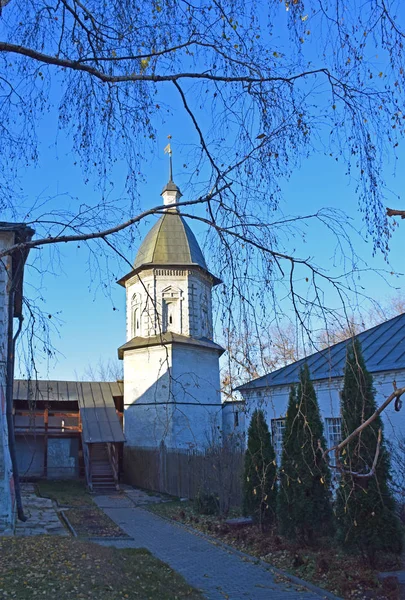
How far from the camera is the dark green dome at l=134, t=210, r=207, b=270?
27.2 metres

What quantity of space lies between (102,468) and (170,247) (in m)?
11.0

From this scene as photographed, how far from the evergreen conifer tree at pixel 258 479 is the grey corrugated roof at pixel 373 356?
3.78 feet

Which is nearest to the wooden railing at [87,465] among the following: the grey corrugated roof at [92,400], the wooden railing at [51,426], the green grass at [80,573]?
the grey corrugated roof at [92,400]

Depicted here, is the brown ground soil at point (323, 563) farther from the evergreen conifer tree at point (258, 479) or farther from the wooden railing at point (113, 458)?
the wooden railing at point (113, 458)

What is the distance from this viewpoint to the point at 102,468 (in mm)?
25125

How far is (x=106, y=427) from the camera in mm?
25438

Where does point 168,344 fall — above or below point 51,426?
above

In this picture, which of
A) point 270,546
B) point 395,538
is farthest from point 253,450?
point 395,538

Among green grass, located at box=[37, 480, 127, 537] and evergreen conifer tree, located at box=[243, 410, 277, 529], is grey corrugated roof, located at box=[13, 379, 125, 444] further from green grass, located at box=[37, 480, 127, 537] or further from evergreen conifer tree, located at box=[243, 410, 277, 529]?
evergreen conifer tree, located at box=[243, 410, 277, 529]

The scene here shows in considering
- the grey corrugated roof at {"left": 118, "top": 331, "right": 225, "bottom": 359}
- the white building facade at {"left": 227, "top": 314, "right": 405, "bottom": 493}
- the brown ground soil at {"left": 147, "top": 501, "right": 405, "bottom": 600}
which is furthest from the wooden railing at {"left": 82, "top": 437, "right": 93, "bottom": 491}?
the brown ground soil at {"left": 147, "top": 501, "right": 405, "bottom": 600}

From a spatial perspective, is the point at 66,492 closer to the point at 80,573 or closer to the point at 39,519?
the point at 39,519

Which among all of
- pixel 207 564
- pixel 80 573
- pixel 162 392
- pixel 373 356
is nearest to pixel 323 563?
pixel 207 564

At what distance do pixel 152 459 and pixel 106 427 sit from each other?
2978 millimetres

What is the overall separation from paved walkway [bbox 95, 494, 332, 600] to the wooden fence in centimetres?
186
